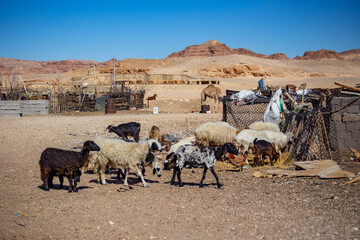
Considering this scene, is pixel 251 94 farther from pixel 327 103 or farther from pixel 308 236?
pixel 308 236

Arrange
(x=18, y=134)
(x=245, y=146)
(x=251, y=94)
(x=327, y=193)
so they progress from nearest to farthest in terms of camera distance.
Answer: (x=327, y=193) < (x=245, y=146) < (x=251, y=94) < (x=18, y=134)

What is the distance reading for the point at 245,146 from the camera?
34.7ft

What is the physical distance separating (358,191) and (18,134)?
1337 cm

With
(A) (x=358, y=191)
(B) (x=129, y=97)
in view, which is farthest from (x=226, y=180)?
(B) (x=129, y=97)

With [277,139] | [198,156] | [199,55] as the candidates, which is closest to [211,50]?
[199,55]

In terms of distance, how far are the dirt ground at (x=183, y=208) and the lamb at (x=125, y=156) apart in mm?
404

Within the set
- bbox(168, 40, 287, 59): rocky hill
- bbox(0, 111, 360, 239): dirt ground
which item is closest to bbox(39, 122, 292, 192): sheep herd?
bbox(0, 111, 360, 239): dirt ground

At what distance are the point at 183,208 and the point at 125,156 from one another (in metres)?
2.11

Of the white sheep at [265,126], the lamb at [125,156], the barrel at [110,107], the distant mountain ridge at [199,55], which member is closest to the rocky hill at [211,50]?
the distant mountain ridge at [199,55]

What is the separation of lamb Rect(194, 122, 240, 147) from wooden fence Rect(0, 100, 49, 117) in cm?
1699

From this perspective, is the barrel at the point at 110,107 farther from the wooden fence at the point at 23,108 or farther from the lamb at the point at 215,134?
the lamb at the point at 215,134

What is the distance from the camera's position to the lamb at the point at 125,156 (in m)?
8.14

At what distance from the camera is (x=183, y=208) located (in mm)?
6641

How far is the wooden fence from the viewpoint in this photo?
24.7 metres
